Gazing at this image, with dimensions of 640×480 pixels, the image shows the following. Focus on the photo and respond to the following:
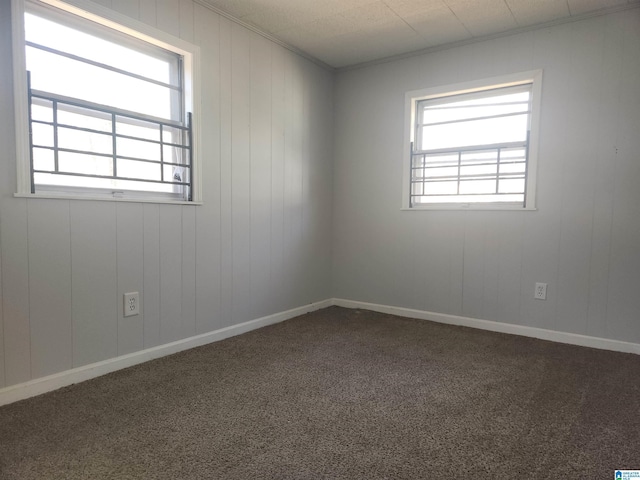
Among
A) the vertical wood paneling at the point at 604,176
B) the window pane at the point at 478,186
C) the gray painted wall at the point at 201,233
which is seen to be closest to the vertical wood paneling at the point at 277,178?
the gray painted wall at the point at 201,233

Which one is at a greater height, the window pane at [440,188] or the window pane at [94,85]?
the window pane at [94,85]

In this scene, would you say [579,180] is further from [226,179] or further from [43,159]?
[43,159]

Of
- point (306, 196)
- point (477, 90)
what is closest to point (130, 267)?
point (306, 196)

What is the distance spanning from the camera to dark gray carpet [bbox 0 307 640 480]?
1367 mm

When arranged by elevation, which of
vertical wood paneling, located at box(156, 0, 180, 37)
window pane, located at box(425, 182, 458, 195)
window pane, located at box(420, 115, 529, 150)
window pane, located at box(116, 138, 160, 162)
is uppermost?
vertical wood paneling, located at box(156, 0, 180, 37)

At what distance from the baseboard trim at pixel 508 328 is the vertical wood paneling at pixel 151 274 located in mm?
1879

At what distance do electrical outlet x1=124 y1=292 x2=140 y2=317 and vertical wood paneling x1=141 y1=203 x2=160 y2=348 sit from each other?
39mm

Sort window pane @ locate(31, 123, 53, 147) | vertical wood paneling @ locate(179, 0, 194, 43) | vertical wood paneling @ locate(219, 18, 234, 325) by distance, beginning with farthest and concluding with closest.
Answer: vertical wood paneling @ locate(219, 18, 234, 325)
vertical wood paneling @ locate(179, 0, 194, 43)
window pane @ locate(31, 123, 53, 147)

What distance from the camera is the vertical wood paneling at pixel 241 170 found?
9.23 ft

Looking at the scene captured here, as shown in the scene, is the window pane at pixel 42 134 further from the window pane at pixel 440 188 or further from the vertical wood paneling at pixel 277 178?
the window pane at pixel 440 188

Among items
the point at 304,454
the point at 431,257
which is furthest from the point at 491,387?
the point at 431,257

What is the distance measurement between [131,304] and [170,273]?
0.29 meters

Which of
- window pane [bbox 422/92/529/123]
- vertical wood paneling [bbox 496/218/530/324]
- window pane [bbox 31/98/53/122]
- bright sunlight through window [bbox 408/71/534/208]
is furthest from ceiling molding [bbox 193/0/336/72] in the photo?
vertical wood paneling [bbox 496/218/530/324]

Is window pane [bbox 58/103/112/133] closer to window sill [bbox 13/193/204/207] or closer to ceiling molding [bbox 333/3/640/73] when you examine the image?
window sill [bbox 13/193/204/207]
